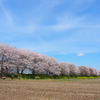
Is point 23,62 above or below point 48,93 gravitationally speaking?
above

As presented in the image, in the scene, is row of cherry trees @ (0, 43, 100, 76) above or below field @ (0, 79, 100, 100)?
above

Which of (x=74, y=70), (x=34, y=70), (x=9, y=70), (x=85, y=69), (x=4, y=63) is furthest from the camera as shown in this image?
(x=85, y=69)

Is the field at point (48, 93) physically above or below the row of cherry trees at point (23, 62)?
below

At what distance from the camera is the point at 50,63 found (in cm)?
5500

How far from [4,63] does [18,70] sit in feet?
25.9

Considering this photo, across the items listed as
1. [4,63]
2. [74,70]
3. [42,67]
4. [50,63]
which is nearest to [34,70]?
[42,67]

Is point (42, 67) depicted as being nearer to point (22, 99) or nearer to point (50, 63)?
point (50, 63)

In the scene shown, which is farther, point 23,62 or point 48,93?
point 23,62

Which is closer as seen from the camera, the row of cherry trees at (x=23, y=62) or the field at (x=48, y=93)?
the field at (x=48, y=93)

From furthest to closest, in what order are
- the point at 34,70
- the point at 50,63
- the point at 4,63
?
the point at 50,63 < the point at 34,70 < the point at 4,63

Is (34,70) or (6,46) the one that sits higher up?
(6,46)

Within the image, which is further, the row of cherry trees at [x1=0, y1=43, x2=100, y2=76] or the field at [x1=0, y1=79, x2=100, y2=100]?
the row of cherry trees at [x1=0, y1=43, x2=100, y2=76]

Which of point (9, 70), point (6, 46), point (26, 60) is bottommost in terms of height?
point (9, 70)

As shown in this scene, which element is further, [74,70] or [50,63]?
[74,70]
